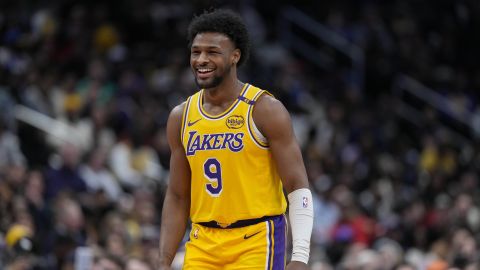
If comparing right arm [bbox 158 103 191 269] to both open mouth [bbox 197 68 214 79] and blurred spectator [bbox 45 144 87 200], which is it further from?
blurred spectator [bbox 45 144 87 200]

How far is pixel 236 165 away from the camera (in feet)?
22.5

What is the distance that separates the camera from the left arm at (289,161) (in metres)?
6.78

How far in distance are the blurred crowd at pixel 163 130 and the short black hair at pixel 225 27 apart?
3.92 meters

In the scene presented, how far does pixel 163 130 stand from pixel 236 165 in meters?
9.93

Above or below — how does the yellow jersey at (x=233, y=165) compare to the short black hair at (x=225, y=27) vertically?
below

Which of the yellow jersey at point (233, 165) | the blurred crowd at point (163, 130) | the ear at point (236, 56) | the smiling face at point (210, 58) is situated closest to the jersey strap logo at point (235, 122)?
the yellow jersey at point (233, 165)

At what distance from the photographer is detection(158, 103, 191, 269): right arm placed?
716 centimetres

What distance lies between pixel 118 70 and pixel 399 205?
5.06 m

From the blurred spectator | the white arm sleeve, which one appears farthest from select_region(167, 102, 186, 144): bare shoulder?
the blurred spectator

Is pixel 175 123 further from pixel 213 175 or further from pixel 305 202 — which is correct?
pixel 305 202

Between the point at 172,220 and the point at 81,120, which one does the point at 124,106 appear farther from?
the point at 172,220

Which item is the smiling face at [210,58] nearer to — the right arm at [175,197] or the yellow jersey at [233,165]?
the yellow jersey at [233,165]

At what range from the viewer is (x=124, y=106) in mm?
16828

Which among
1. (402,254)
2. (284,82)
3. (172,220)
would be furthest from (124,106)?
(172,220)
